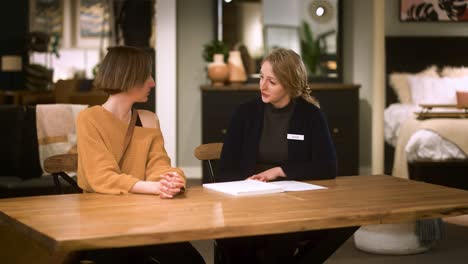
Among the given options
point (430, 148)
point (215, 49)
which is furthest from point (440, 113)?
point (215, 49)

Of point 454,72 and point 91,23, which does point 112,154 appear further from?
point 91,23

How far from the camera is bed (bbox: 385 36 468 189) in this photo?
6605 millimetres

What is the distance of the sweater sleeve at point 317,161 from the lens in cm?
318

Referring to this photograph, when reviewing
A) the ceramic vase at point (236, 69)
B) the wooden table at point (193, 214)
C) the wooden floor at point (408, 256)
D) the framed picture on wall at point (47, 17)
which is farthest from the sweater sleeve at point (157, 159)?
the framed picture on wall at point (47, 17)

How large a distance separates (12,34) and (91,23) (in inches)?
101

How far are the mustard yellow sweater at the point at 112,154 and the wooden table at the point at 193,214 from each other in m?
0.09

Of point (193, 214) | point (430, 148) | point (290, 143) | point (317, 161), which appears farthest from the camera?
point (430, 148)

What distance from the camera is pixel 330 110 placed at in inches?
301

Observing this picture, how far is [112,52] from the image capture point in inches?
115

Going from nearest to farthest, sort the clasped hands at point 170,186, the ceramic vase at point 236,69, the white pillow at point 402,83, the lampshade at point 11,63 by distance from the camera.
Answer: the clasped hands at point 170,186 < the ceramic vase at point 236,69 < the white pillow at point 402,83 < the lampshade at point 11,63

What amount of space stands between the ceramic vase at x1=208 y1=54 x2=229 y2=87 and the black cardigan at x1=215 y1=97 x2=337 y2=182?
411cm

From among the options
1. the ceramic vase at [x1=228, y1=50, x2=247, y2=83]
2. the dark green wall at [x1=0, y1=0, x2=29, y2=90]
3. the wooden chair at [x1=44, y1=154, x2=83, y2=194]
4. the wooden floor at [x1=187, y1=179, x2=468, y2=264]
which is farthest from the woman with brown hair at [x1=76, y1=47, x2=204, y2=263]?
the dark green wall at [x1=0, y1=0, x2=29, y2=90]

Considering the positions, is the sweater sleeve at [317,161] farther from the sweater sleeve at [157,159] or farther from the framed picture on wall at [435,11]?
the framed picture on wall at [435,11]

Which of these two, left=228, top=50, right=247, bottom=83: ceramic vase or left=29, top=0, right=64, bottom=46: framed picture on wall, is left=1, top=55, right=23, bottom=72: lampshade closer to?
left=29, top=0, right=64, bottom=46: framed picture on wall
